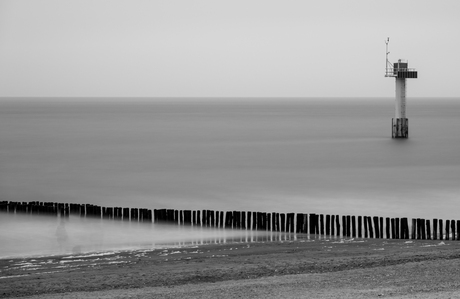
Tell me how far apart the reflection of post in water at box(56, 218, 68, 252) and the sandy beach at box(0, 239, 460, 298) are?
8.00 ft

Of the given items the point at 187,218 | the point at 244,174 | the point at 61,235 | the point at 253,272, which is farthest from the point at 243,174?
the point at 253,272

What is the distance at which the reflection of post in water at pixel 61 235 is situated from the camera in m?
23.1

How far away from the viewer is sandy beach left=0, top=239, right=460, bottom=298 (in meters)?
13.2

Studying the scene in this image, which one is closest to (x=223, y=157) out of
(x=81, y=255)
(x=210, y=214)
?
(x=210, y=214)

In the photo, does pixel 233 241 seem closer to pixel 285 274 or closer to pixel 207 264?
pixel 207 264

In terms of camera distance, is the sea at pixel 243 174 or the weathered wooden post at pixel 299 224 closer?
the weathered wooden post at pixel 299 224

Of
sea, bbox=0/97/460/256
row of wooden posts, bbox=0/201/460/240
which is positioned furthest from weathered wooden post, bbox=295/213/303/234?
sea, bbox=0/97/460/256

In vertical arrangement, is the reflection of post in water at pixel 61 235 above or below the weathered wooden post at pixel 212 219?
below

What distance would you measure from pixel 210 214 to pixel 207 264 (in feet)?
27.0

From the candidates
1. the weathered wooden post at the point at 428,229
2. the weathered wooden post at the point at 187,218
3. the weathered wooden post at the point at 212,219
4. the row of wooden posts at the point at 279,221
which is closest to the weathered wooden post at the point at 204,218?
the row of wooden posts at the point at 279,221

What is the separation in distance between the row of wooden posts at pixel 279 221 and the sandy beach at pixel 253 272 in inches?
42.0

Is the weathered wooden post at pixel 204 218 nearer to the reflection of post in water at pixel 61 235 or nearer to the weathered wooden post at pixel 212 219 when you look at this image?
the weathered wooden post at pixel 212 219

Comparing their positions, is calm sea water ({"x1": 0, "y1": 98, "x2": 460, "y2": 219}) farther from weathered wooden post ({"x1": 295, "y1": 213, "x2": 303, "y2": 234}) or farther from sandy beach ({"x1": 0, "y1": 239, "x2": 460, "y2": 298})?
sandy beach ({"x1": 0, "y1": 239, "x2": 460, "y2": 298})

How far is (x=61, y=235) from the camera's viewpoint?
24.7 metres
